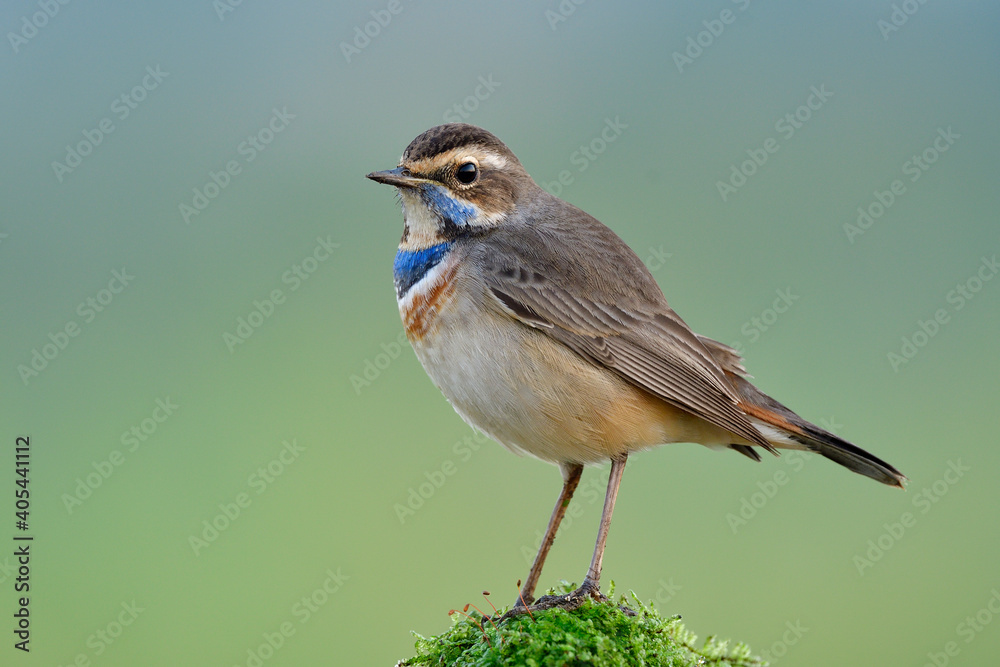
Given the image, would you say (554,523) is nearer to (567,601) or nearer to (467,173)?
(567,601)

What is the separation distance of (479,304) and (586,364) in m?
Result: 0.81

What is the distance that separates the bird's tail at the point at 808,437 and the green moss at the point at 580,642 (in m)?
1.76

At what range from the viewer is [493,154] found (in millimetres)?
6066

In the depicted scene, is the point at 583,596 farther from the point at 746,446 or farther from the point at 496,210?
the point at 496,210

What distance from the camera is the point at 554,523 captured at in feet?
19.8

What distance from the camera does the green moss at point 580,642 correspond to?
4387 millimetres

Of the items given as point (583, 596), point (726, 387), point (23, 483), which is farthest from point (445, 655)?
point (23, 483)

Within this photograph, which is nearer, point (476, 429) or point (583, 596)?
point (583, 596)

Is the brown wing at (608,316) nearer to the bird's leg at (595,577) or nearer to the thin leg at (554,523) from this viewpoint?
the bird's leg at (595,577)

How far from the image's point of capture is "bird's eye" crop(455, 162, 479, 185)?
590 cm

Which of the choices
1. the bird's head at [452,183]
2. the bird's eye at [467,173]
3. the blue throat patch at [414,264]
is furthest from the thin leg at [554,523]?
the bird's eye at [467,173]

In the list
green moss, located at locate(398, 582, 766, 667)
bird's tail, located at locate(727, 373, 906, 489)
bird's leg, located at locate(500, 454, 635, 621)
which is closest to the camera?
green moss, located at locate(398, 582, 766, 667)

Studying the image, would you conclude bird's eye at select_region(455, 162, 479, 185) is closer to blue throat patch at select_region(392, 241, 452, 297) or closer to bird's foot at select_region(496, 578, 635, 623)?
blue throat patch at select_region(392, 241, 452, 297)

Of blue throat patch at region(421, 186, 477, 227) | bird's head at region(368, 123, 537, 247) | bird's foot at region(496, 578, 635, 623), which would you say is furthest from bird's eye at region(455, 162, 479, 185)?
bird's foot at region(496, 578, 635, 623)
